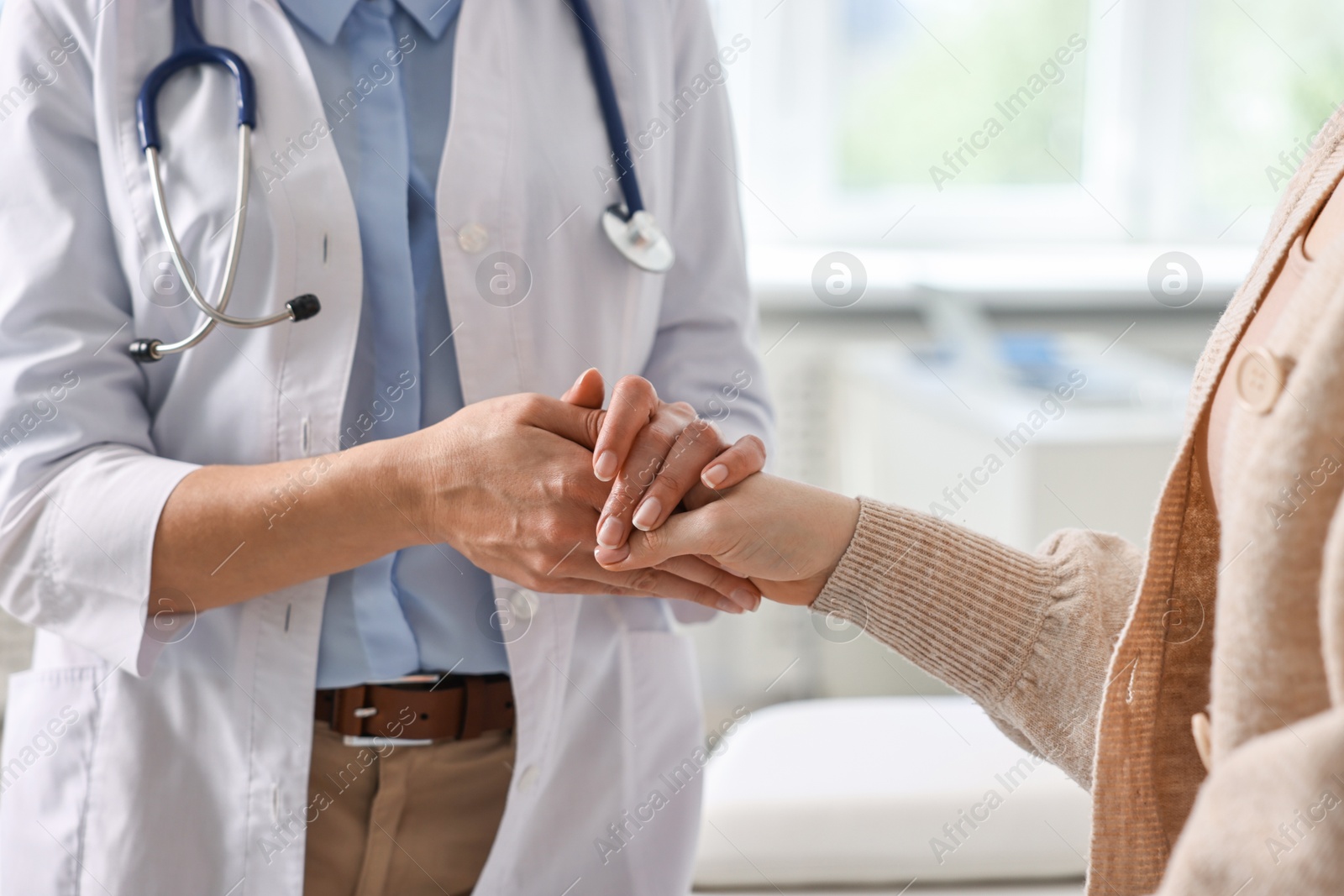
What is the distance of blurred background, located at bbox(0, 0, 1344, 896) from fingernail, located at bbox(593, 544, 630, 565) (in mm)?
1238

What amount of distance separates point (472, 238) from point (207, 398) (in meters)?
0.24

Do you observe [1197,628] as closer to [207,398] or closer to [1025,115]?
[207,398]

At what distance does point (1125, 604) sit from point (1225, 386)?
0.75ft

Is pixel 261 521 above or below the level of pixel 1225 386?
below

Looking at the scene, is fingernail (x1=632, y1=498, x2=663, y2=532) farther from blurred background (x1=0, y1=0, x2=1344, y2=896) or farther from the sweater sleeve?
blurred background (x1=0, y1=0, x2=1344, y2=896)

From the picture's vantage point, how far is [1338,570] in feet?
1.37

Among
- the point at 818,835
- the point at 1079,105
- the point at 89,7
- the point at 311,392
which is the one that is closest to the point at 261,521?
the point at 311,392

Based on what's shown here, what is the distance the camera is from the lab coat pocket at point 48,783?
31.5 inches

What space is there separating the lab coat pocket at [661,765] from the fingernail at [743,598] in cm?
9

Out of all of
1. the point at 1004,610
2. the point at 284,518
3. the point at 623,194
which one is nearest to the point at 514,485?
the point at 284,518

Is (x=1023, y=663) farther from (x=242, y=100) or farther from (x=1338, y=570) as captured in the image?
(x=242, y=100)

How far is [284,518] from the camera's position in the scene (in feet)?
2.50

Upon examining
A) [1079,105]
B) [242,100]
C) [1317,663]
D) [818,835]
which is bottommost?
[818,835]

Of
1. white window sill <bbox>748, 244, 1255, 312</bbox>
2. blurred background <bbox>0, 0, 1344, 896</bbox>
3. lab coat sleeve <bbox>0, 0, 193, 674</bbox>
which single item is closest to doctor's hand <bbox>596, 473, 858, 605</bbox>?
lab coat sleeve <bbox>0, 0, 193, 674</bbox>
